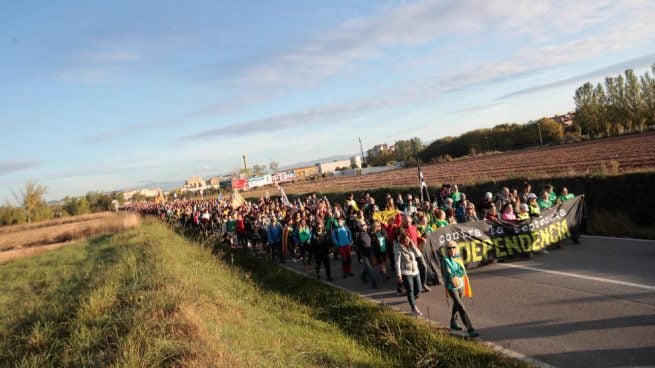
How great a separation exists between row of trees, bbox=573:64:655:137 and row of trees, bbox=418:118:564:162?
5.05m

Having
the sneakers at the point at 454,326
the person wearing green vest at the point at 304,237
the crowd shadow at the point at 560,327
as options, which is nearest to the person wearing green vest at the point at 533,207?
the crowd shadow at the point at 560,327

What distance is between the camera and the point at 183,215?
32406 mm

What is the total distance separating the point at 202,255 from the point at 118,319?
8.10m

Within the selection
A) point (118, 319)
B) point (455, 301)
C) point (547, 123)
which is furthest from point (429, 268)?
point (547, 123)

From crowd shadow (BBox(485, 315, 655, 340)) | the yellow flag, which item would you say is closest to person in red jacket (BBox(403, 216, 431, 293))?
crowd shadow (BBox(485, 315, 655, 340))

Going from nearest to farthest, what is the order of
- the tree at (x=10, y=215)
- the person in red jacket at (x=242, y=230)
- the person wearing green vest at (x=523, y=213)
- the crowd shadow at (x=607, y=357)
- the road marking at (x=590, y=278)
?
the crowd shadow at (x=607, y=357) < the road marking at (x=590, y=278) < the person wearing green vest at (x=523, y=213) < the person in red jacket at (x=242, y=230) < the tree at (x=10, y=215)

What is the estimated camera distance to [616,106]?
6900cm

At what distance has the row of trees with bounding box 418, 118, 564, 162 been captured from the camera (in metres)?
79.0

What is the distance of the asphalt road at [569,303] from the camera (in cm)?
626

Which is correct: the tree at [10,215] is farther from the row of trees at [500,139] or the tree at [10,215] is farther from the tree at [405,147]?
the tree at [405,147]

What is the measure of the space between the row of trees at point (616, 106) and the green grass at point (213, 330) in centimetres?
6691

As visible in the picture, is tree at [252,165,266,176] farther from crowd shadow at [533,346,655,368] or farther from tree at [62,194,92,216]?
crowd shadow at [533,346,655,368]

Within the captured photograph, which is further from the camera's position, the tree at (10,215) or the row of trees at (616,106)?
the tree at (10,215)

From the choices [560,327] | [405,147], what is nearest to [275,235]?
[560,327]
